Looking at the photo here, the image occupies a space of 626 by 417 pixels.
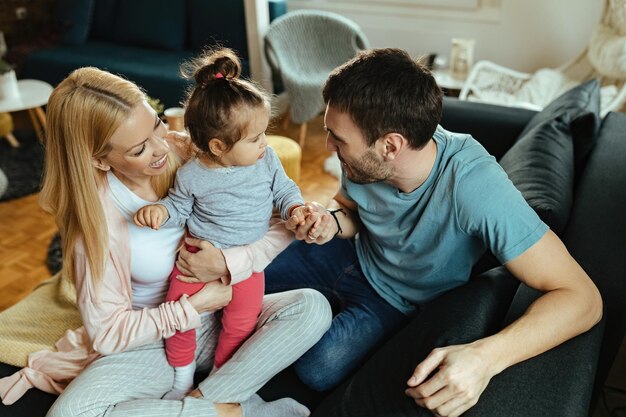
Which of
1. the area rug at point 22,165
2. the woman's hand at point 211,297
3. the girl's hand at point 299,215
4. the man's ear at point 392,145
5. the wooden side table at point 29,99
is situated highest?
the man's ear at point 392,145

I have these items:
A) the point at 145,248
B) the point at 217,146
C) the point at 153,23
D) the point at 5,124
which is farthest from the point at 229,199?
the point at 153,23

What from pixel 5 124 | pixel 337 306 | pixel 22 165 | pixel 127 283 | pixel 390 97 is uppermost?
pixel 390 97

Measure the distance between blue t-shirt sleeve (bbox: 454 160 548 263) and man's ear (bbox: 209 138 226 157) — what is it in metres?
0.50

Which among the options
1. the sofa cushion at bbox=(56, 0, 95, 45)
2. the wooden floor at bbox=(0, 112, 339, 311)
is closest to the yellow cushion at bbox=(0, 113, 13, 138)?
the wooden floor at bbox=(0, 112, 339, 311)

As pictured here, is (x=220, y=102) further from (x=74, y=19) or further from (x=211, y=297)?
(x=74, y=19)

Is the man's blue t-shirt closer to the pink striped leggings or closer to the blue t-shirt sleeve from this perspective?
the blue t-shirt sleeve

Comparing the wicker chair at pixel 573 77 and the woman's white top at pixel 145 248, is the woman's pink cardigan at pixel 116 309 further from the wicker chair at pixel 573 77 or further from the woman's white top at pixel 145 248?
the wicker chair at pixel 573 77

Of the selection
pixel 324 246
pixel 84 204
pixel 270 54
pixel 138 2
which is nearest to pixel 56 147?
pixel 84 204

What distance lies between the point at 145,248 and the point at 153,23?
11.4 ft

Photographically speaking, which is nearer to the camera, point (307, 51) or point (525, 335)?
point (525, 335)

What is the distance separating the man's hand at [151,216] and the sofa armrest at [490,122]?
134cm

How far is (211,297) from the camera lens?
1.31m

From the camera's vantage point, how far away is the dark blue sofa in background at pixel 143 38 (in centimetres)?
392

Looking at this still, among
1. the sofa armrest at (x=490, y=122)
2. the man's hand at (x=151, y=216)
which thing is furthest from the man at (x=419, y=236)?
the sofa armrest at (x=490, y=122)
